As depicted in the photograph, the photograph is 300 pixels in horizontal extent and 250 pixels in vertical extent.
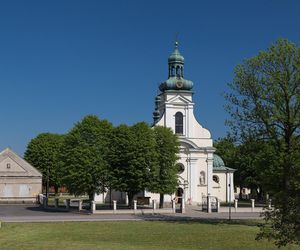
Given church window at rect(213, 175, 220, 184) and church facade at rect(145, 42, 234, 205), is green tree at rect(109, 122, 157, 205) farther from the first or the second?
church window at rect(213, 175, 220, 184)

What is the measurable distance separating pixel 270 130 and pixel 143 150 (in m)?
18.8

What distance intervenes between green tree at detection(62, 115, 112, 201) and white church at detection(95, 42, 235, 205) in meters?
11.7

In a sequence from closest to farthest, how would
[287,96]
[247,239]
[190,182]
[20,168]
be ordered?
[247,239], [287,96], [190,182], [20,168]

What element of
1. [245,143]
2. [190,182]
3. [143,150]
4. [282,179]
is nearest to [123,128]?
[143,150]

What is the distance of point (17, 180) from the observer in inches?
2697

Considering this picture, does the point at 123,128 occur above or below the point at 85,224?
above

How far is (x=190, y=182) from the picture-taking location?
211 ft

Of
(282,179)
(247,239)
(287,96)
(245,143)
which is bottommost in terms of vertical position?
(247,239)

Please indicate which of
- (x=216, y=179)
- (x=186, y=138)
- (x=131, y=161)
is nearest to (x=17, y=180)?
(x=186, y=138)

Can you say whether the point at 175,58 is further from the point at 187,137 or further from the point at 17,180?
the point at 17,180

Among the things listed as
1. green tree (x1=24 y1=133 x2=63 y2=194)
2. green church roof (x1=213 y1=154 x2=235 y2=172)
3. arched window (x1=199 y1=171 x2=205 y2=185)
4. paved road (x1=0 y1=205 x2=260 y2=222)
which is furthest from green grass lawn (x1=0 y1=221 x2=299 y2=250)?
green tree (x1=24 y1=133 x2=63 y2=194)

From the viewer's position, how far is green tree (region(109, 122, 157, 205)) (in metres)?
50.8

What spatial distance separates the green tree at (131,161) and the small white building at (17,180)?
20604mm

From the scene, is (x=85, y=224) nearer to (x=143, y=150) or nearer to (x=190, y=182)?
(x=143, y=150)
